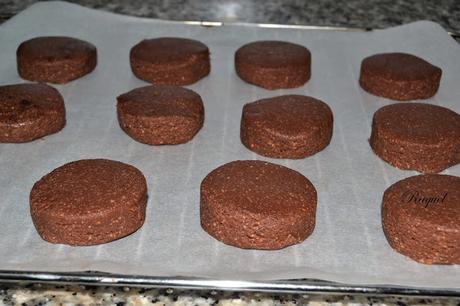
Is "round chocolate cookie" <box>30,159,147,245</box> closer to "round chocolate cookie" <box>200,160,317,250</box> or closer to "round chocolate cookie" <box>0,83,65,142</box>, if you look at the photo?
"round chocolate cookie" <box>200,160,317,250</box>

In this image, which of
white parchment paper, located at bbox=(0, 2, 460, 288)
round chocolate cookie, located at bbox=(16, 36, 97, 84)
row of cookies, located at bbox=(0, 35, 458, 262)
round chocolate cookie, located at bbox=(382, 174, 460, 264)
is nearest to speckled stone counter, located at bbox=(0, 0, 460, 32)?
white parchment paper, located at bbox=(0, 2, 460, 288)

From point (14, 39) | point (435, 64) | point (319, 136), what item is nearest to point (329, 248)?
point (319, 136)

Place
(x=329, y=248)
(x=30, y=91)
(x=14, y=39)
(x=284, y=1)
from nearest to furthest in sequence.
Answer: (x=329, y=248) < (x=30, y=91) < (x=14, y=39) < (x=284, y=1)

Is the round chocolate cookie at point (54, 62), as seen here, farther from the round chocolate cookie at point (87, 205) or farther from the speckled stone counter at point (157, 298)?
the speckled stone counter at point (157, 298)

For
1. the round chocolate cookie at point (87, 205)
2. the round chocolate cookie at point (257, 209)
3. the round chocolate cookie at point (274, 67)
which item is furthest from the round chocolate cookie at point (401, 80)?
the round chocolate cookie at point (87, 205)

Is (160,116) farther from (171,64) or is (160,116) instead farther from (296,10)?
(296,10)

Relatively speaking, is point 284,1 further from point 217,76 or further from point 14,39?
point 14,39

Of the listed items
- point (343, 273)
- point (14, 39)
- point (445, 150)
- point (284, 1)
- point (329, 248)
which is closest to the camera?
point (343, 273)
